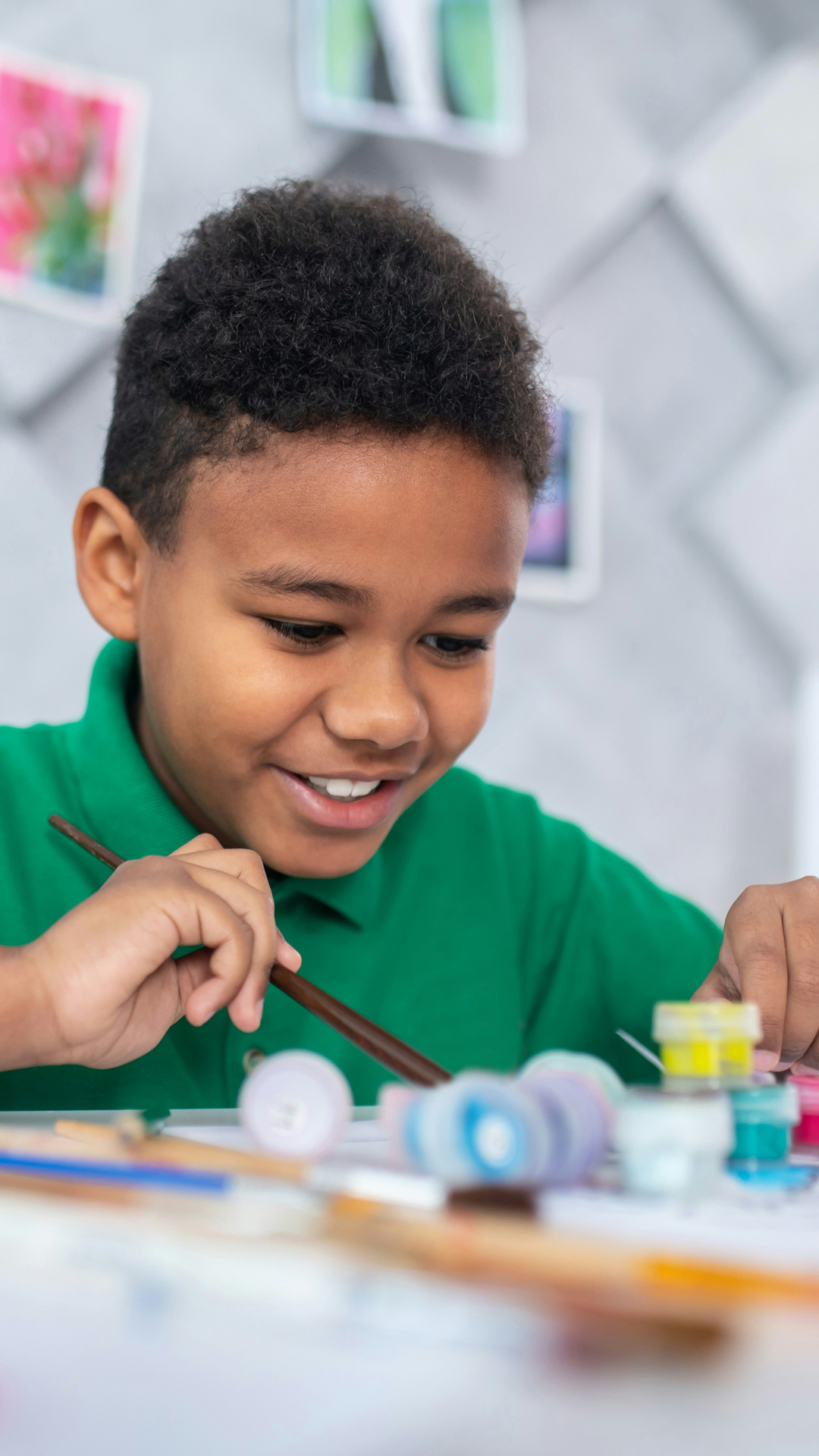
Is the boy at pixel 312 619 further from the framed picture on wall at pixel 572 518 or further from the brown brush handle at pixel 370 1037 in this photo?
the framed picture on wall at pixel 572 518

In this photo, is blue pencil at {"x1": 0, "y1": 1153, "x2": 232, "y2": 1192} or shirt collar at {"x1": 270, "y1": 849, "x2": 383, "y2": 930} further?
shirt collar at {"x1": 270, "y1": 849, "x2": 383, "y2": 930}

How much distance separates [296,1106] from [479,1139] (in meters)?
0.06

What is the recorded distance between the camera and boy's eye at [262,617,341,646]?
602mm

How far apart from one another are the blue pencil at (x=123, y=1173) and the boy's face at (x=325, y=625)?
293 mm

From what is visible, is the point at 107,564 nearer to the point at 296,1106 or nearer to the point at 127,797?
the point at 127,797

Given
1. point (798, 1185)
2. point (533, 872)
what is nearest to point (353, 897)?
point (533, 872)

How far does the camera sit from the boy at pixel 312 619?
587 millimetres

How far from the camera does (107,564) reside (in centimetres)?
71

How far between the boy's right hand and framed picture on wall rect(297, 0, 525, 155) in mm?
1164

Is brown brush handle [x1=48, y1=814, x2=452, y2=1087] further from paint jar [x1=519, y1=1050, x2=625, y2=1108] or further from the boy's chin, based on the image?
the boy's chin

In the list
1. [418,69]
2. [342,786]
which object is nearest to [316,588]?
[342,786]

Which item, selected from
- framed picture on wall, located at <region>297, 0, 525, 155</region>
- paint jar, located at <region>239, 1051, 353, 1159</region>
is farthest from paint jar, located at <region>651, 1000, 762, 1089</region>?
framed picture on wall, located at <region>297, 0, 525, 155</region>

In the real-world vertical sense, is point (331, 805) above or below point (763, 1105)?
above

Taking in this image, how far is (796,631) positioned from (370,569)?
117cm
